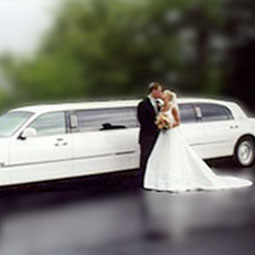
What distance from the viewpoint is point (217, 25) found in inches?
352

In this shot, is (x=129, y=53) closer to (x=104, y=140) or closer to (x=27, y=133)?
(x=104, y=140)

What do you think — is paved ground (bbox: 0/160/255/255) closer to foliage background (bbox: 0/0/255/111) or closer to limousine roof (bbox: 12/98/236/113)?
limousine roof (bbox: 12/98/236/113)

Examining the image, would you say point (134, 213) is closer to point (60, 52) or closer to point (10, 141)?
point (10, 141)

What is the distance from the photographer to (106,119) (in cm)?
866

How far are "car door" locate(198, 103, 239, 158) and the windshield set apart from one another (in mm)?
3100

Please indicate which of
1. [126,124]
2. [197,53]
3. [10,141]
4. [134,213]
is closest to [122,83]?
[126,124]

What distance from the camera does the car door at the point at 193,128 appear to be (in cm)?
918

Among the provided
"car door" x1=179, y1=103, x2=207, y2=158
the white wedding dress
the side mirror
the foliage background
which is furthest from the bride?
the side mirror

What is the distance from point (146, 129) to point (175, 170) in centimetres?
80

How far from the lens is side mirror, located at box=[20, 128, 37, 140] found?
7.69m

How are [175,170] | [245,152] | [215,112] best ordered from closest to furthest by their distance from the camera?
[175,170] → [215,112] → [245,152]

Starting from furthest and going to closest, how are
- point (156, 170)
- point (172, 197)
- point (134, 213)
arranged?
1. point (156, 170)
2. point (172, 197)
3. point (134, 213)

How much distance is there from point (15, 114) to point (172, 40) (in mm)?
2601

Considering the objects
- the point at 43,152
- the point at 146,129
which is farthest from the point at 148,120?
the point at 43,152
